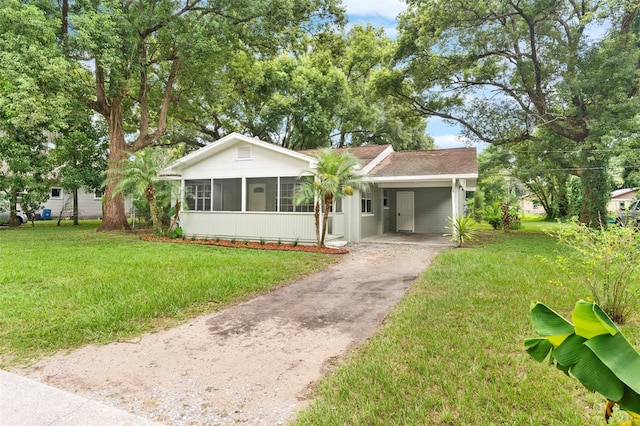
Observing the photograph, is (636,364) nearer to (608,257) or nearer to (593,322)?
(593,322)

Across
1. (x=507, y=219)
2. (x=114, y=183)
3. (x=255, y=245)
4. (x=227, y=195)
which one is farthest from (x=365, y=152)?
(x=114, y=183)

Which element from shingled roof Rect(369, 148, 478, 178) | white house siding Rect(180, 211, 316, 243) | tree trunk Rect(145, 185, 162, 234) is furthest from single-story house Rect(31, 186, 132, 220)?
shingled roof Rect(369, 148, 478, 178)

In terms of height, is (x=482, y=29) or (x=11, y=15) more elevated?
(x=482, y=29)

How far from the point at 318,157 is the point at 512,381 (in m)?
8.83

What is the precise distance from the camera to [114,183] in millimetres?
16406

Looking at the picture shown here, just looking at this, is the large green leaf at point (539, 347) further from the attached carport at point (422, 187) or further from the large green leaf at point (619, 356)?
the attached carport at point (422, 187)

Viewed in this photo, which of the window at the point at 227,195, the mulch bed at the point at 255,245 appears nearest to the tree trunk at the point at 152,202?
the mulch bed at the point at 255,245

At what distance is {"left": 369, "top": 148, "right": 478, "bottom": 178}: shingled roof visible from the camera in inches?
499

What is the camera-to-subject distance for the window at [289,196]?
12633 millimetres

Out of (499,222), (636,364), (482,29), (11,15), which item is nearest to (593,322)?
(636,364)

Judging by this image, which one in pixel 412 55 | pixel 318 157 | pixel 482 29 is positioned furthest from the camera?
pixel 412 55

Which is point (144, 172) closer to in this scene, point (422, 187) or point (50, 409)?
point (50, 409)

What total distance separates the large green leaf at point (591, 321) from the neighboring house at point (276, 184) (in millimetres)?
10862

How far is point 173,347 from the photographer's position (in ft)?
12.5
